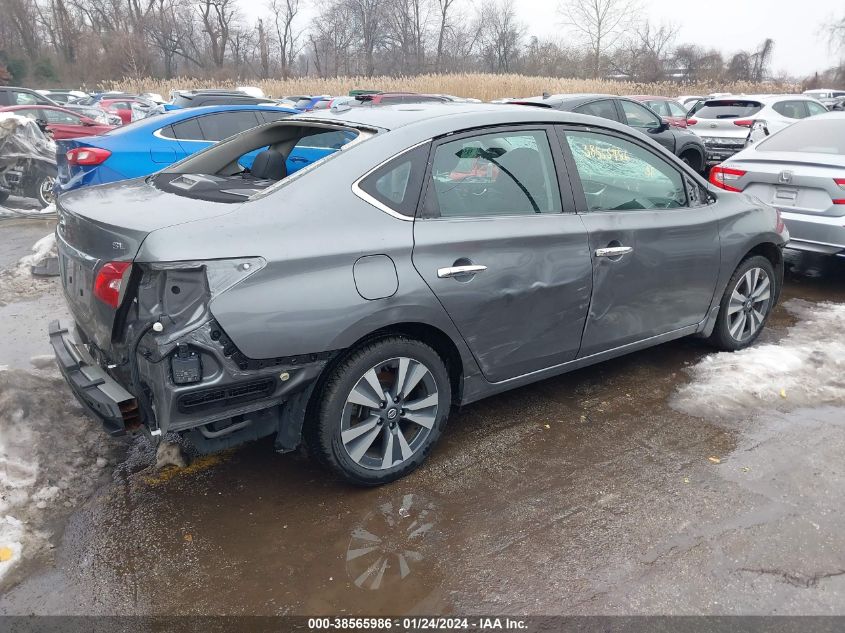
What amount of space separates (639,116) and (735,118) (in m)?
3.64

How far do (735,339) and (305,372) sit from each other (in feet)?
11.2

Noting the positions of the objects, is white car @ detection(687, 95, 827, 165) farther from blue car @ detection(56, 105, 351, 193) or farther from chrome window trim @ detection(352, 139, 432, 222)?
chrome window trim @ detection(352, 139, 432, 222)

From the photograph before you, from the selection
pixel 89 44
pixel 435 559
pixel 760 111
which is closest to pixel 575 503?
pixel 435 559

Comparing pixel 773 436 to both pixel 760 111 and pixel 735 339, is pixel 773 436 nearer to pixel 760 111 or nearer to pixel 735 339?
pixel 735 339

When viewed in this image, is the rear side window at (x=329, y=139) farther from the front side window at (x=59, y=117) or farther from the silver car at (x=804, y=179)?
the front side window at (x=59, y=117)

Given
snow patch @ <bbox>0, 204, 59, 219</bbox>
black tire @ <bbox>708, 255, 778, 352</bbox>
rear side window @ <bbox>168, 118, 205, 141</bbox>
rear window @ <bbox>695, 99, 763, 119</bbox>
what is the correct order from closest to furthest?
1. black tire @ <bbox>708, 255, 778, 352</bbox>
2. rear side window @ <bbox>168, 118, 205, 141</bbox>
3. snow patch @ <bbox>0, 204, 59, 219</bbox>
4. rear window @ <bbox>695, 99, 763, 119</bbox>

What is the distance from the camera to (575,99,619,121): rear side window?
10125 millimetres

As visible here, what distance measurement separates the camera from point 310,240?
287 centimetres

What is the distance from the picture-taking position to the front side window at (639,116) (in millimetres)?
10969

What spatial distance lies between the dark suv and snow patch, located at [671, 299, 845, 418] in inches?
212

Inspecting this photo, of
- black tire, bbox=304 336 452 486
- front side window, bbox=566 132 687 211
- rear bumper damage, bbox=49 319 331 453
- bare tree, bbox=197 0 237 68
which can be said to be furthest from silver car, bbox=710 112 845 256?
bare tree, bbox=197 0 237 68

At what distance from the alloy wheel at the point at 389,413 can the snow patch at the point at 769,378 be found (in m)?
1.79

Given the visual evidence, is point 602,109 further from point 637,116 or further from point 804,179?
point 804,179

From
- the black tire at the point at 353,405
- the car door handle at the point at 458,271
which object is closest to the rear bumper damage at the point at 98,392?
the black tire at the point at 353,405
